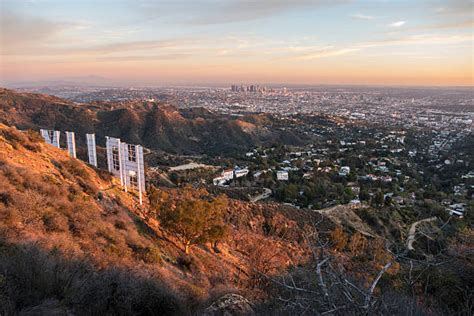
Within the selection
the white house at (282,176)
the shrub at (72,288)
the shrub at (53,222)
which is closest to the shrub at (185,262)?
the shrub at (53,222)

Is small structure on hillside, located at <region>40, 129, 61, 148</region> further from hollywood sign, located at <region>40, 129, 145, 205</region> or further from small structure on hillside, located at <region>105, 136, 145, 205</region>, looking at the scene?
small structure on hillside, located at <region>105, 136, 145, 205</region>

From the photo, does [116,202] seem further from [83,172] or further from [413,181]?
[413,181]

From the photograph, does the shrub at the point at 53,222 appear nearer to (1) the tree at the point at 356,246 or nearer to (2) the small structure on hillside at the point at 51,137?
(2) the small structure on hillside at the point at 51,137

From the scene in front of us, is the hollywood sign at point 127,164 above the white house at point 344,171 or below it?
above

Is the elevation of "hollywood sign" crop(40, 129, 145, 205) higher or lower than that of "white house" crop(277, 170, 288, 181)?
higher

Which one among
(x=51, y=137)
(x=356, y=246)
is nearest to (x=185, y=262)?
(x=356, y=246)

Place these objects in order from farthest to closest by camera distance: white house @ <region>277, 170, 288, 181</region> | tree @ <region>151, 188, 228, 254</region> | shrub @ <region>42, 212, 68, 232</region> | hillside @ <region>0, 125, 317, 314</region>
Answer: white house @ <region>277, 170, 288, 181</region>, tree @ <region>151, 188, 228, 254</region>, shrub @ <region>42, 212, 68, 232</region>, hillside @ <region>0, 125, 317, 314</region>

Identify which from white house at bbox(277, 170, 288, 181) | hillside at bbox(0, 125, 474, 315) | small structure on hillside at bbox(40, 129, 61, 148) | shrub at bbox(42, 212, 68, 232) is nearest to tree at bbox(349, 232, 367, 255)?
hillside at bbox(0, 125, 474, 315)

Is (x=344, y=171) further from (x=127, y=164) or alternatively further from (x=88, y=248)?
(x=88, y=248)
